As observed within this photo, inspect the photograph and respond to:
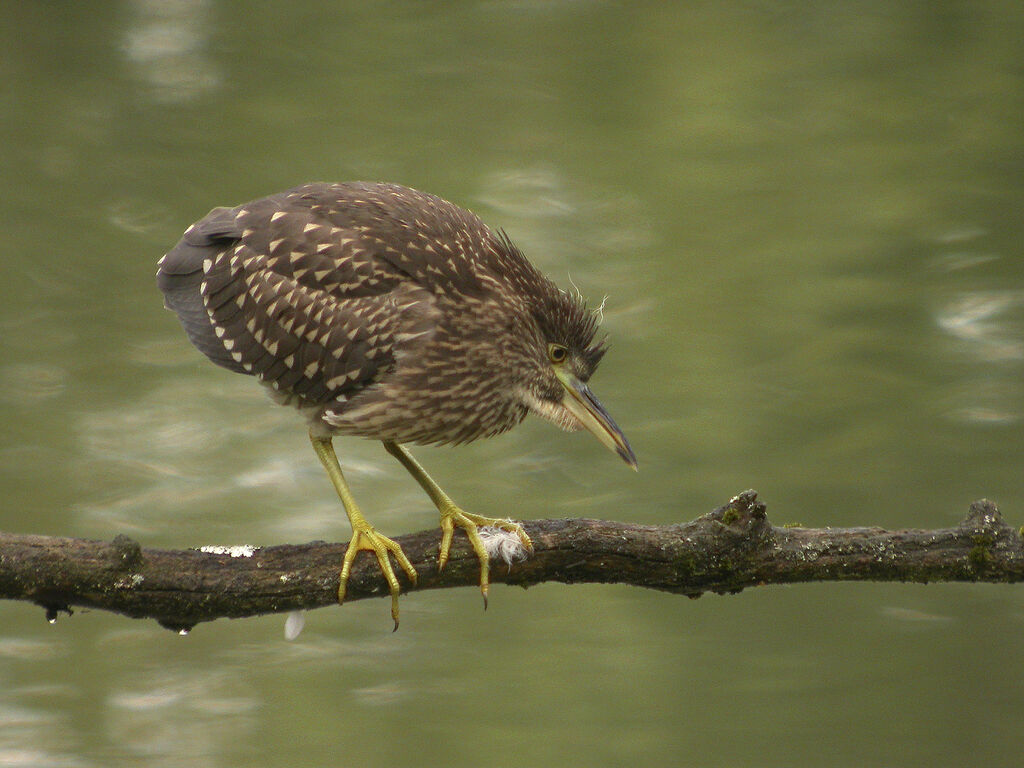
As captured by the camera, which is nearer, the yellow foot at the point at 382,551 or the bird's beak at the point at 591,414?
the yellow foot at the point at 382,551

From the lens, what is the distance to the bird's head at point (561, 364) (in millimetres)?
4539

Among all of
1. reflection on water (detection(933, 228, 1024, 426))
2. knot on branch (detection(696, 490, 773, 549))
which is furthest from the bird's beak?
reflection on water (detection(933, 228, 1024, 426))

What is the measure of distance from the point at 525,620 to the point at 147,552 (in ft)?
15.1

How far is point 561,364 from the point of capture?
4.60 metres

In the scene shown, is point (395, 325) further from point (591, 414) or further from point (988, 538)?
point (988, 538)

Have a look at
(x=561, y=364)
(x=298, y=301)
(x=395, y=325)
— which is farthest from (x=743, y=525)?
(x=298, y=301)

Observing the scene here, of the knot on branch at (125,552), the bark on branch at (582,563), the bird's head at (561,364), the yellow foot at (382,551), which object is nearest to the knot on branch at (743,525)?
the bark on branch at (582,563)

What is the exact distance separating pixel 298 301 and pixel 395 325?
366 mm

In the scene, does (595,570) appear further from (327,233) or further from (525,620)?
(525,620)

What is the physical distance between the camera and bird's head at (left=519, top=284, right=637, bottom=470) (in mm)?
4539

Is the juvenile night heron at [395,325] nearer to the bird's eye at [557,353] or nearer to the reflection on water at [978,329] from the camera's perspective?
the bird's eye at [557,353]

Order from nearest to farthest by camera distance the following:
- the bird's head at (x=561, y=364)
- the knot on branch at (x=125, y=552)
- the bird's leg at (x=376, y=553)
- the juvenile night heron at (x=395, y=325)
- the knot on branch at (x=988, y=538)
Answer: the knot on branch at (x=125, y=552)
the knot on branch at (x=988, y=538)
the bird's leg at (x=376, y=553)
the juvenile night heron at (x=395, y=325)
the bird's head at (x=561, y=364)

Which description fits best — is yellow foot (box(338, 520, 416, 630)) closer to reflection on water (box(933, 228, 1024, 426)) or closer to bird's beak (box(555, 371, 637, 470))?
bird's beak (box(555, 371, 637, 470))

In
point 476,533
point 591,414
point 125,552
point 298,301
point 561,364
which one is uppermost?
point 298,301
